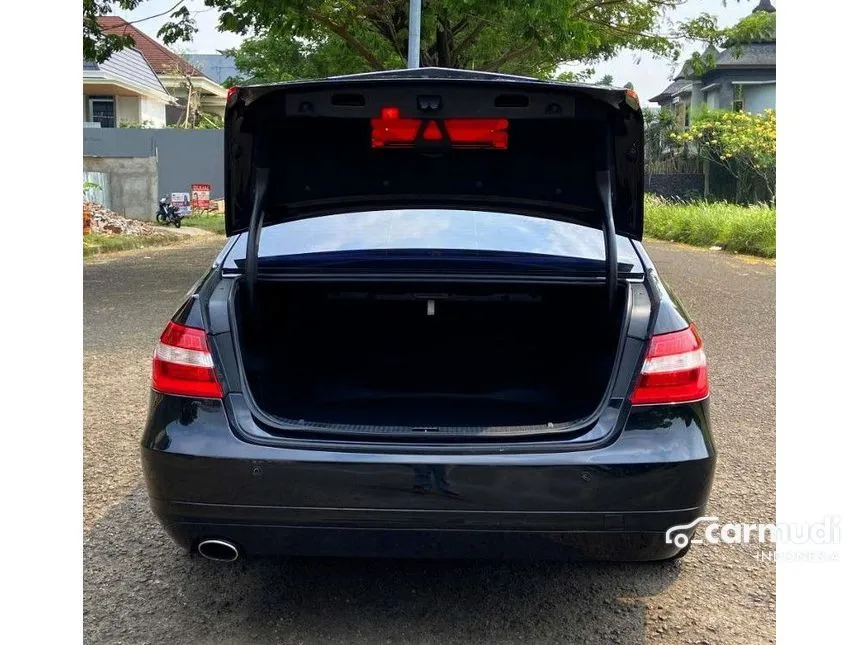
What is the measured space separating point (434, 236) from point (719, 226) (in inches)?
652

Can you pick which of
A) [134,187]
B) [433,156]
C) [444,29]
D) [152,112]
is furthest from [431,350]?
[152,112]

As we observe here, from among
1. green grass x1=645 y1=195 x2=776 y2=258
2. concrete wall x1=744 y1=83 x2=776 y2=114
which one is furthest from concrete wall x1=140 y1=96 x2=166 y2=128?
concrete wall x1=744 y1=83 x2=776 y2=114

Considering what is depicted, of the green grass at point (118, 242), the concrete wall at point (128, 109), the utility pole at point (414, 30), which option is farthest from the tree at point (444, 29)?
the concrete wall at point (128, 109)

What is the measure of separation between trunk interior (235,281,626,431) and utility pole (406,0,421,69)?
9748 mm

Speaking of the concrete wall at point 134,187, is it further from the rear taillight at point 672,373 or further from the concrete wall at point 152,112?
the rear taillight at point 672,373

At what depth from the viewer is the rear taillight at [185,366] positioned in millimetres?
2691

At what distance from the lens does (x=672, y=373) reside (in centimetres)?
267

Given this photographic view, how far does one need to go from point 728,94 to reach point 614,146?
127 feet

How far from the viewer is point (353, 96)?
289 cm

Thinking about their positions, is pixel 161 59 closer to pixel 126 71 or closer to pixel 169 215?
pixel 126 71

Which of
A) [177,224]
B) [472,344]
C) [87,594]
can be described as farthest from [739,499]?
[177,224]

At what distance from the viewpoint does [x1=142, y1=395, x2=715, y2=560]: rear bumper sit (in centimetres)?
252

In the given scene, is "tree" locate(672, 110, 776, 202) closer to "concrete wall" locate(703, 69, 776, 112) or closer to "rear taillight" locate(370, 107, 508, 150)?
"concrete wall" locate(703, 69, 776, 112)

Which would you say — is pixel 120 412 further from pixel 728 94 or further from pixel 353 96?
pixel 728 94
